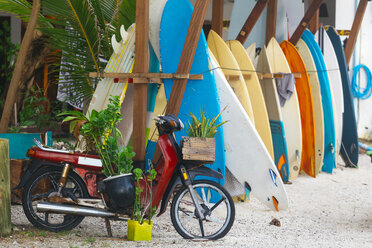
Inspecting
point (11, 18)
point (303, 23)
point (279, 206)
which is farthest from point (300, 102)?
point (11, 18)

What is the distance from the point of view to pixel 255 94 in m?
5.80

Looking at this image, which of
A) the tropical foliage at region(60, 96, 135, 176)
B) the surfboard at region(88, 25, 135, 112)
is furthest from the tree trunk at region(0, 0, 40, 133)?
the tropical foliage at region(60, 96, 135, 176)

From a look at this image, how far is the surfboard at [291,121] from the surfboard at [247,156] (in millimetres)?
1820

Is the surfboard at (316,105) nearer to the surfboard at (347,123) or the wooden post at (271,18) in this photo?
the wooden post at (271,18)

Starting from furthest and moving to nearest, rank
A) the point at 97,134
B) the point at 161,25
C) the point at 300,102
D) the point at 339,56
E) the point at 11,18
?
1. the point at 11,18
2. the point at 339,56
3. the point at 300,102
4. the point at 161,25
5. the point at 97,134

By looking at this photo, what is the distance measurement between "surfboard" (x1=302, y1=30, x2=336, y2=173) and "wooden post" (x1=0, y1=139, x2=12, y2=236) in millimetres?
4546

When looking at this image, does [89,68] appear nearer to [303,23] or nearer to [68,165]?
[68,165]

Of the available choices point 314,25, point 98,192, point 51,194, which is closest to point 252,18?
point 314,25

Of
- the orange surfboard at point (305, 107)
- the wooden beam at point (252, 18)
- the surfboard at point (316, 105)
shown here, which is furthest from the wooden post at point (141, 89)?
the surfboard at point (316, 105)

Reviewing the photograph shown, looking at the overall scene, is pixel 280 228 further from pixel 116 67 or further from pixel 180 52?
pixel 116 67

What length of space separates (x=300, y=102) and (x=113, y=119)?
3.66 meters

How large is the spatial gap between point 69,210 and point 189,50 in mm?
1488

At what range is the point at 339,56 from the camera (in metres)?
7.58

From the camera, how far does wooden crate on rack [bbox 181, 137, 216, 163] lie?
3.55 metres
